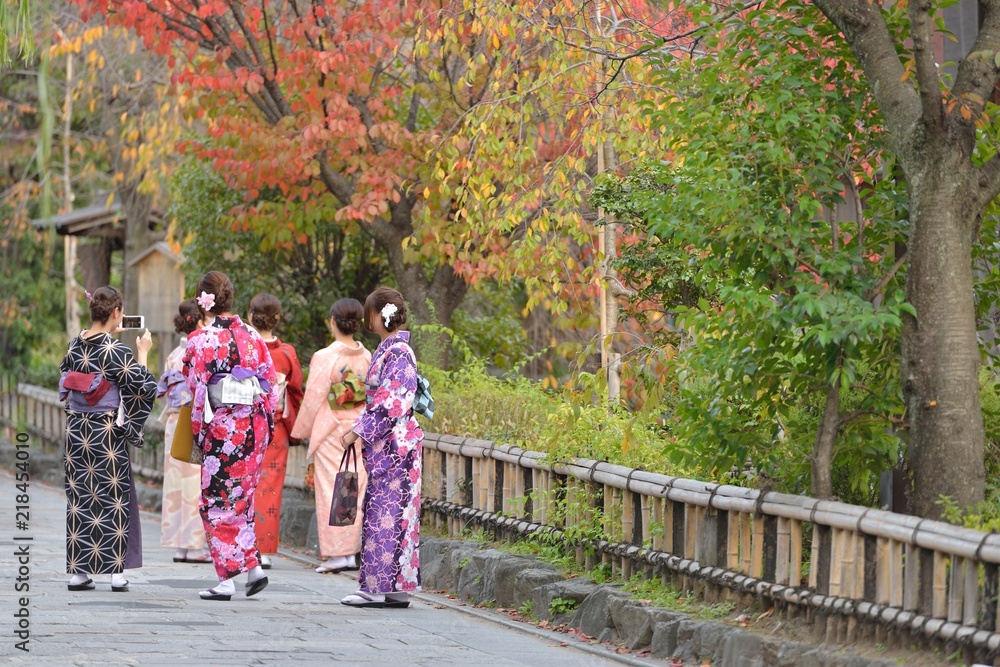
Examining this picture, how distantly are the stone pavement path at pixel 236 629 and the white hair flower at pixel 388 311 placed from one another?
6.16 feet

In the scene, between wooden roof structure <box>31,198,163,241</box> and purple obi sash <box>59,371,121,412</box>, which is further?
wooden roof structure <box>31,198,163,241</box>

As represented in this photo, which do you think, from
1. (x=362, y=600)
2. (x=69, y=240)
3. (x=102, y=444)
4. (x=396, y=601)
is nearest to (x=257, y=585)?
(x=362, y=600)

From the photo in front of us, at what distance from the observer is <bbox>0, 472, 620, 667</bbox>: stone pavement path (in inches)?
279

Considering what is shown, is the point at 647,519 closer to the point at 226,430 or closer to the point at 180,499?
the point at 226,430

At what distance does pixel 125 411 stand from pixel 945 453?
212 inches

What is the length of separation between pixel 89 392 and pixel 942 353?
5464 mm

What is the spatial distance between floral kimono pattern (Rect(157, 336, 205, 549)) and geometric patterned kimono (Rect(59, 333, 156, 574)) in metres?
1.96

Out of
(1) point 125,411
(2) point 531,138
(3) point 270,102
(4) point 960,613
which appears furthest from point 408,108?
(4) point 960,613

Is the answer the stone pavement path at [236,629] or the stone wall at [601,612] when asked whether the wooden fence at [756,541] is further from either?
the stone pavement path at [236,629]

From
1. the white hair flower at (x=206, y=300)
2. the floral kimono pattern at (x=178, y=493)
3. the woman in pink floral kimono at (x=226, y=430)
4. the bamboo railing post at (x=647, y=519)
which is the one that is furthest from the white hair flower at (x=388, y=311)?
the floral kimono pattern at (x=178, y=493)

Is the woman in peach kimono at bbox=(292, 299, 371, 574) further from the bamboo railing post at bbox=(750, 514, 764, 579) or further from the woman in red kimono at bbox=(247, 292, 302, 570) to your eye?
the bamboo railing post at bbox=(750, 514, 764, 579)

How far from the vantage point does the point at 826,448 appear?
731cm

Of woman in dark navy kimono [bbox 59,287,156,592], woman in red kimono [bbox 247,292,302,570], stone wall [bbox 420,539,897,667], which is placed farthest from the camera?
woman in red kimono [bbox 247,292,302,570]

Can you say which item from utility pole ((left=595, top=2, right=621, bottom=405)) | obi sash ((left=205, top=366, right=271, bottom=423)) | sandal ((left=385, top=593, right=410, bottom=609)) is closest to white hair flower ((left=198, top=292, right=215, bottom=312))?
obi sash ((left=205, top=366, right=271, bottom=423))
